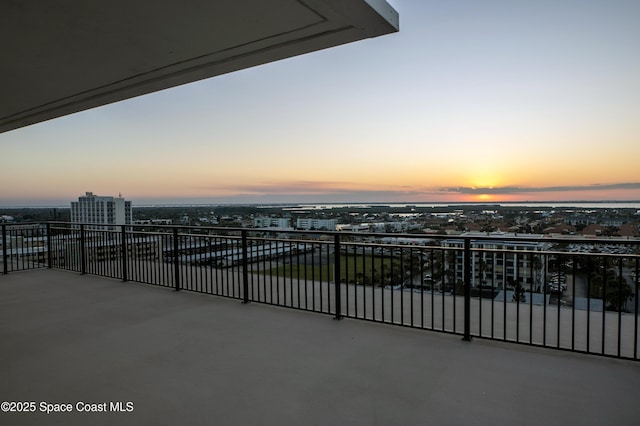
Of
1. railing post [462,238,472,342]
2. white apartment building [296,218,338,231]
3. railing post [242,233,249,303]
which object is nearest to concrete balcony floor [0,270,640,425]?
railing post [462,238,472,342]

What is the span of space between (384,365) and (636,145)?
5785 mm

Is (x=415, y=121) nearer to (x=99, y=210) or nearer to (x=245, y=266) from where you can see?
(x=245, y=266)

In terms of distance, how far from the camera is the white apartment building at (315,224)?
14.9 feet

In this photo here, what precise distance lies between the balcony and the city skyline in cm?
259

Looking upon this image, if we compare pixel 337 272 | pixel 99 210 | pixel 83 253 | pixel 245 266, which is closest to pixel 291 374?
pixel 337 272

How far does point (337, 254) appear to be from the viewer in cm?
407

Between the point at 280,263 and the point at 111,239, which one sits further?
the point at 111,239

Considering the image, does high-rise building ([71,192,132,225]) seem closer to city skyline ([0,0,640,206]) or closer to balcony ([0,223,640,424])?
city skyline ([0,0,640,206])

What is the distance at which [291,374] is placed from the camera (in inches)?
106

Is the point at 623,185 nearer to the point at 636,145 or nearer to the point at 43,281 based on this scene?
the point at 636,145

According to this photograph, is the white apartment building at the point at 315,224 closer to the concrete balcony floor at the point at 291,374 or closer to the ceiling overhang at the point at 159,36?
the concrete balcony floor at the point at 291,374

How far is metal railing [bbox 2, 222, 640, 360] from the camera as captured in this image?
10.2 ft

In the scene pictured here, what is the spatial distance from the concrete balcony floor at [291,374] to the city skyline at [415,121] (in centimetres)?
261

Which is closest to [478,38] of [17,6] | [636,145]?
[636,145]
